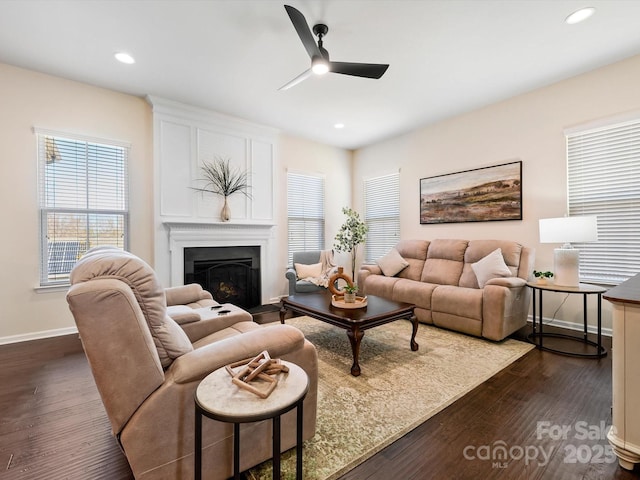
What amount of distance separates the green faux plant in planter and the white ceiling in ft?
7.27

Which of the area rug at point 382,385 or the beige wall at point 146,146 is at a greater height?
the beige wall at point 146,146

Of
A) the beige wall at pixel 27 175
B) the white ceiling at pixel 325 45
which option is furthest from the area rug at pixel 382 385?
the beige wall at pixel 27 175

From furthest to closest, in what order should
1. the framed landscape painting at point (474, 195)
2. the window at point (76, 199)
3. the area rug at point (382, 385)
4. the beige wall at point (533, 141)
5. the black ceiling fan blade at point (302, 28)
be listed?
1. the framed landscape painting at point (474, 195)
2. the window at point (76, 199)
3. the beige wall at point (533, 141)
4. the black ceiling fan blade at point (302, 28)
5. the area rug at point (382, 385)

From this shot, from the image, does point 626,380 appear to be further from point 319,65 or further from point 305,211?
point 305,211

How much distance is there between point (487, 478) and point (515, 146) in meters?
3.99

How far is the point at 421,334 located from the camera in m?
3.44

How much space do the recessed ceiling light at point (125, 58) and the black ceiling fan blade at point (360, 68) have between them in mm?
2161

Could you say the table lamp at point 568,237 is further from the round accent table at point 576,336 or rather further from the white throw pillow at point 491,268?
the white throw pillow at point 491,268

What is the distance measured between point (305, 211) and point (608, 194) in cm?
427

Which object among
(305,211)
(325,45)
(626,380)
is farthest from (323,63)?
(305,211)

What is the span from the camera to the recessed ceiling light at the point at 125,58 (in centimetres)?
300

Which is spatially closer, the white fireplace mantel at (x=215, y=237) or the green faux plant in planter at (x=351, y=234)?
the white fireplace mantel at (x=215, y=237)

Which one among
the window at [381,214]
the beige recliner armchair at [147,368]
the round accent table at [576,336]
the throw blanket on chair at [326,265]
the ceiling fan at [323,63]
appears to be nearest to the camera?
the beige recliner armchair at [147,368]

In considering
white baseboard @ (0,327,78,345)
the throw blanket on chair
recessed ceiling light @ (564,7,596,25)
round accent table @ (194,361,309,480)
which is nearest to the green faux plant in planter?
the throw blanket on chair
